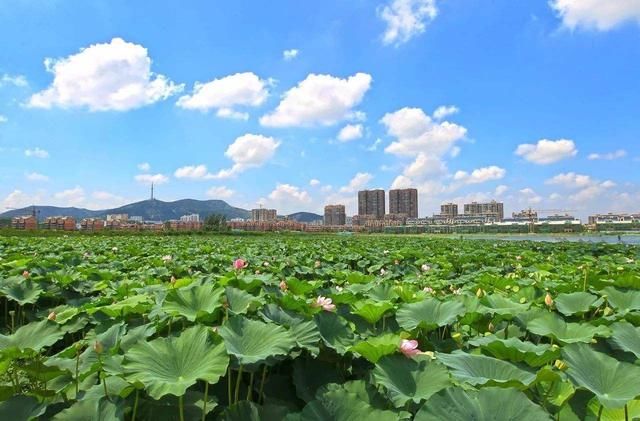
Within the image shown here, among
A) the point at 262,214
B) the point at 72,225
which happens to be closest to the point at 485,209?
the point at 262,214

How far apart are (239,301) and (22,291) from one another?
234 centimetres

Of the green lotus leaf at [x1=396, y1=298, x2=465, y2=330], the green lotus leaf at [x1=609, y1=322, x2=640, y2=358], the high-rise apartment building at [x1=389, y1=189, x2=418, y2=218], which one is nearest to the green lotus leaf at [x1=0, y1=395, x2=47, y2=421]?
the green lotus leaf at [x1=396, y1=298, x2=465, y2=330]

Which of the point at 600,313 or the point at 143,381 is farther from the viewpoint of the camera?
the point at 600,313

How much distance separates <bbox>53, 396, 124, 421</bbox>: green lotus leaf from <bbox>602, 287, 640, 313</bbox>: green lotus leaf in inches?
90.2

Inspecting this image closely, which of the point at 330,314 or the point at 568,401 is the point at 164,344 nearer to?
the point at 330,314

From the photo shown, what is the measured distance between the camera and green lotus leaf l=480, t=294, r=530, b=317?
1961 millimetres

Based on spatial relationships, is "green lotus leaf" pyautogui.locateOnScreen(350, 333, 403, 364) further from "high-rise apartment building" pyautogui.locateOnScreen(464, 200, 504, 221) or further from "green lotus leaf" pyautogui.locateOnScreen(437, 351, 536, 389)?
"high-rise apartment building" pyautogui.locateOnScreen(464, 200, 504, 221)

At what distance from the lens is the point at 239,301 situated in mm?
1883

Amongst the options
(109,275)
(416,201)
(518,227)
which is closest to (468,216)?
(416,201)

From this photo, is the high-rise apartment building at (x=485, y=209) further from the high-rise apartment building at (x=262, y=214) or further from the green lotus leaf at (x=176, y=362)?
the green lotus leaf at (x=176, y=362)

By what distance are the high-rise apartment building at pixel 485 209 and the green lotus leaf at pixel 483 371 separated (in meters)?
177

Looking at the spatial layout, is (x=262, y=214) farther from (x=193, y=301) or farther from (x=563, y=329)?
(x=563, y=329)

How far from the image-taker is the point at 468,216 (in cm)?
16688

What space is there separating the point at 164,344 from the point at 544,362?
3.91 ft
